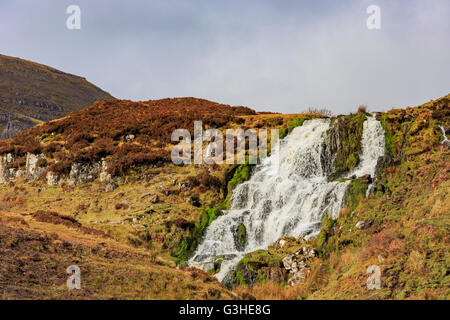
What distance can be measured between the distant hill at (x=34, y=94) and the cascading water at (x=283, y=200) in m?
90.9

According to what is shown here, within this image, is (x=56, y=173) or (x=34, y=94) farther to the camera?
(x=34, y=94)

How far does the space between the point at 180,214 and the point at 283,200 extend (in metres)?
6.89

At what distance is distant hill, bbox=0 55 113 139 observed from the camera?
109625 millimetres

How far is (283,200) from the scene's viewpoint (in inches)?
892

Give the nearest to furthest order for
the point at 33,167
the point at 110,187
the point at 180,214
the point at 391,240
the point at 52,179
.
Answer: the point at 391,240, the point at 180,214, the point at 110,187, the point at 52,179, the point at 33,167

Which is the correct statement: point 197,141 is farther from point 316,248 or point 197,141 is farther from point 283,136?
point 316,248

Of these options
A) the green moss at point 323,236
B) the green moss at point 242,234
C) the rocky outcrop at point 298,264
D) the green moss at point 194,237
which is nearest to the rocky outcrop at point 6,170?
the green moss at point 194,237

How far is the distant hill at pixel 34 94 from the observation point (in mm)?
109625

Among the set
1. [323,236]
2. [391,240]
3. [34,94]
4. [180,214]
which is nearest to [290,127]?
[180,214]

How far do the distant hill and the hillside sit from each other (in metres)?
74.8

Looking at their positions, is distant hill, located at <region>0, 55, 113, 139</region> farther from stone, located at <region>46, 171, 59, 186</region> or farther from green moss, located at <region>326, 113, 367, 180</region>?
green moss, located at <region>326, 113, 367, 180</region>

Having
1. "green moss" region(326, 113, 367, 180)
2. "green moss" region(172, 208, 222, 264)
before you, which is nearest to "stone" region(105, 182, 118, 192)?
"green moss" region(172, 208, 222, 264)

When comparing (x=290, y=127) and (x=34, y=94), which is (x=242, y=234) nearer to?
(x=290, y=127)

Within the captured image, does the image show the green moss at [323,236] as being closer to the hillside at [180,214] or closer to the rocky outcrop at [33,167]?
the hillside at [180,214]
